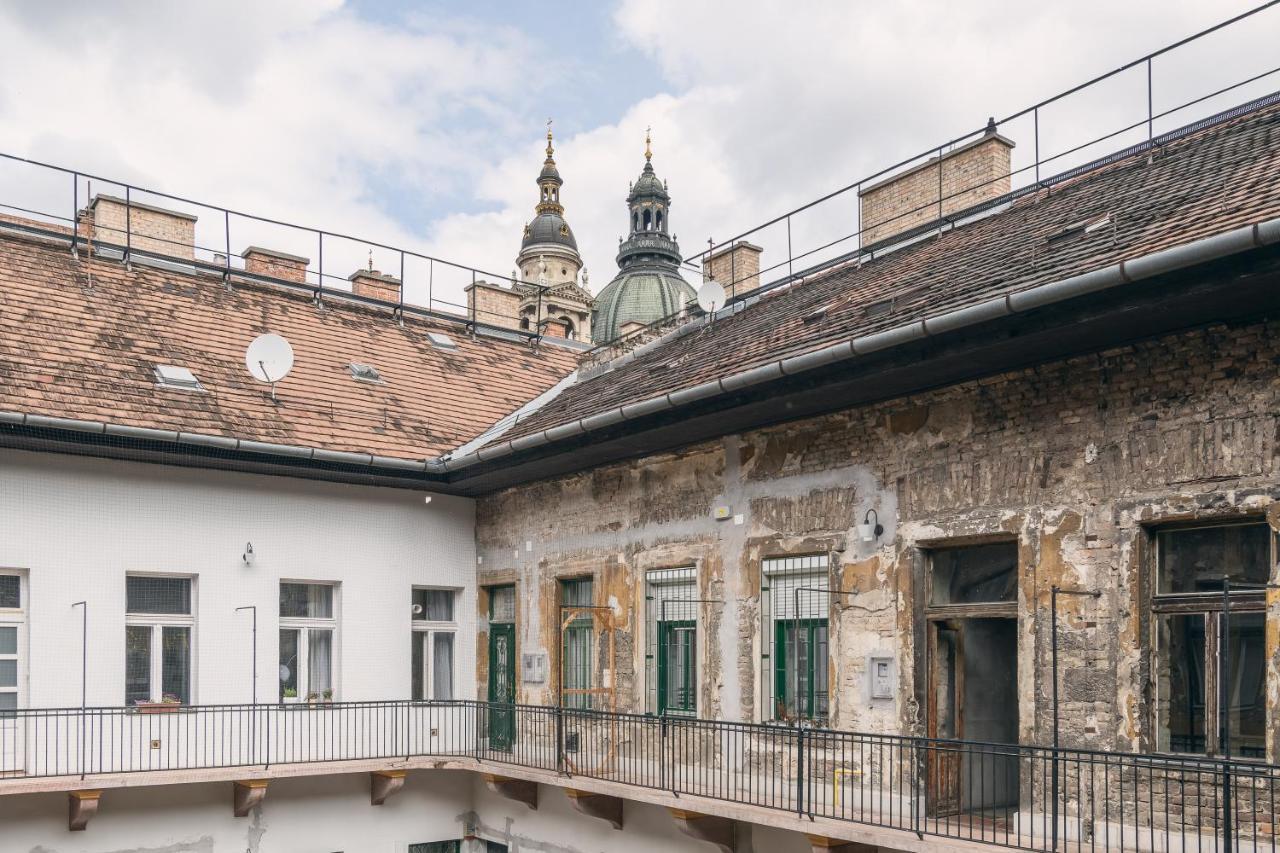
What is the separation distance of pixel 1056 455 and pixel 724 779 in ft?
16.0

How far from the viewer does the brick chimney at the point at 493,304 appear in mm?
22344

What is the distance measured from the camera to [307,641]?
14.9m

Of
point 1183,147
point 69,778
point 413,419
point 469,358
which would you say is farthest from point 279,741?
point 1183,147

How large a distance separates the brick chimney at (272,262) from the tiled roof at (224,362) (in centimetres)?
161

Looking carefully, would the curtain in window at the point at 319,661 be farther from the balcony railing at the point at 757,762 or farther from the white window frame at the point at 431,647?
the white window frame at the point at 431,647

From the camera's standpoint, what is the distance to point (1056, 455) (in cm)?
934

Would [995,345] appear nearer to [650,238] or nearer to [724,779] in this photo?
Result: [724,779]

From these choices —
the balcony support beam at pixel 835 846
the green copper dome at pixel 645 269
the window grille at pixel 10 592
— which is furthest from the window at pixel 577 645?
the green copper dome at pixel 645 269

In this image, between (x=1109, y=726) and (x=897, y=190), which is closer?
(x=1109, y=726)

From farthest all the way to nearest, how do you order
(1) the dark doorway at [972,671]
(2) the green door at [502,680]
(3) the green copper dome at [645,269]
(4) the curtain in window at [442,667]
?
(3) the green copper dome at [645,269]
(4) the curtain in window at [442,667]
(2) the green door at [502,680]
(1) the dark doorway at [972,671]

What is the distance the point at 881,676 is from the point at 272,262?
13155mm

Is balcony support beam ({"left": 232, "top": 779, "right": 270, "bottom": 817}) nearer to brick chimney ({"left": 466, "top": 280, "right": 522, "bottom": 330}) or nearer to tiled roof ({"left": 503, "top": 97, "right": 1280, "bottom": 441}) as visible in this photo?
tiled roof ({"left": 503, "top": 97, "right": 1280, "bottom": 441})

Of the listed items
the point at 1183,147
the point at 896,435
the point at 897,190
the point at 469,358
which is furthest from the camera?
the point at 469,358

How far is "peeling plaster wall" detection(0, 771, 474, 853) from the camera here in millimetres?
12430
